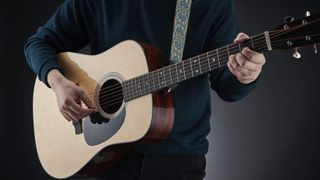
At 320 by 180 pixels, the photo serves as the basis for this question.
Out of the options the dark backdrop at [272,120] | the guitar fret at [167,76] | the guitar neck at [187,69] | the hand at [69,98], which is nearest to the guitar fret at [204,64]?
the guitar neck at [187,69]

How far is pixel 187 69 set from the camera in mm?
1285

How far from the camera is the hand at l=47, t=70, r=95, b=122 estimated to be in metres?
1.52

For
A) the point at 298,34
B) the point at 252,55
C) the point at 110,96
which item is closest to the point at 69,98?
the point at 110,96

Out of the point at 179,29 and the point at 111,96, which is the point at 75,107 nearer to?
the point at 111,96

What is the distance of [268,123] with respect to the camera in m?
2.24

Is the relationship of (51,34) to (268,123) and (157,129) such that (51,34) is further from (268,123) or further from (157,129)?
(268,123)

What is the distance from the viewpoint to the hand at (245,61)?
1.16 m

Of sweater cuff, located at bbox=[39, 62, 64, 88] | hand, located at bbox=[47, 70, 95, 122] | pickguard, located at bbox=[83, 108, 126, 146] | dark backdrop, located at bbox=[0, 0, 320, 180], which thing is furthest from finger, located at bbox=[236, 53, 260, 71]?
dark backdrop, located at bbox=[0, 0, 320, 180]

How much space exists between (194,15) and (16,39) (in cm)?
165

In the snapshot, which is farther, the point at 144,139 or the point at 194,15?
the point at 194,15

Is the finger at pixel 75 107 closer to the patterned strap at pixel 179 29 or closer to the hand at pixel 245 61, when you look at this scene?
the patterned strap at pixel 179 29

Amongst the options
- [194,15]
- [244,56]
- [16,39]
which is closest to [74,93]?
[194,15]

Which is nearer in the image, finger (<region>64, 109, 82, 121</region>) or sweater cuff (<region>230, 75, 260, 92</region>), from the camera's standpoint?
sweater cuff (<region>230, 75, 260, 92</region>)

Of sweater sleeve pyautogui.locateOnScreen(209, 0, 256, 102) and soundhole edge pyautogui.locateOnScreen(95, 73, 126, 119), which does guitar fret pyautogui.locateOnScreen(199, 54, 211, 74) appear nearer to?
sweater sleeve pyautogui.locateOnScreen(209, 0, 256, 102)
